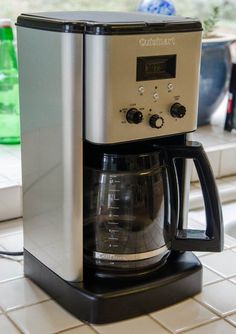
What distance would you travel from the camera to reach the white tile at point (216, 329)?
0.79m

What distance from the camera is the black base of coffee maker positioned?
80 cm

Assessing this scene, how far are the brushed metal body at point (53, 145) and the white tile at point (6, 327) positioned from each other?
0.09 metres

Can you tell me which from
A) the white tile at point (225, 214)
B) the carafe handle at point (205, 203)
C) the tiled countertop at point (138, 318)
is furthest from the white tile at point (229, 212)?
the carafe handle at point (205, 203)

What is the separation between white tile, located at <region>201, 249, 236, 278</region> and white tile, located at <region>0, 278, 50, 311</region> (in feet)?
0.90

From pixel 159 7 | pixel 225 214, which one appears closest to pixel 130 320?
pixel 225 214

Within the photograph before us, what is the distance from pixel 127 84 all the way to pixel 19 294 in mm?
350

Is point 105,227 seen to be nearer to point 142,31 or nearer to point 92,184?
point 92,184

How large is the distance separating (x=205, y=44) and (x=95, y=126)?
2.38ft

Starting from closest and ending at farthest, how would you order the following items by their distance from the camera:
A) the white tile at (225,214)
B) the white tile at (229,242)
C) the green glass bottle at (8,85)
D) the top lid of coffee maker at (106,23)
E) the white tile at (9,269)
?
the top lid of coffee maker at (106,23) < the white tile at (9,269) < the white tile at (229,242) < the white tile at (225,214) < the green glass bottle at (8,85)

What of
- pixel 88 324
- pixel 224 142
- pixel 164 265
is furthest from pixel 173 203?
pixel 224 142

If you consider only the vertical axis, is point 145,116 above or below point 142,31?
below

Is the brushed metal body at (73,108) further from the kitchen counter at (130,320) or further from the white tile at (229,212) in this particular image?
the white tile at (229,212)

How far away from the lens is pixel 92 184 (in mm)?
818

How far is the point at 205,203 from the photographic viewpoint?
829 mm
